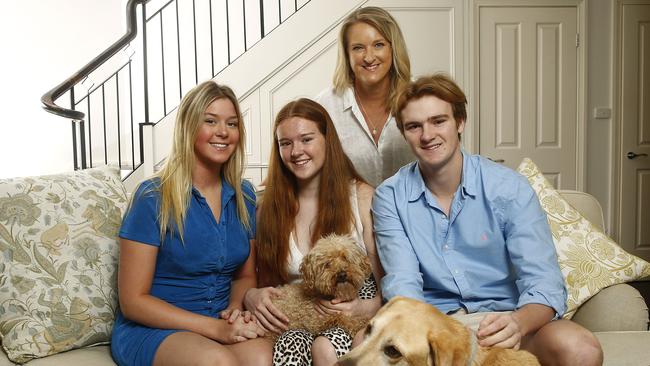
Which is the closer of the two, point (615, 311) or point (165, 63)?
point (615, 311)

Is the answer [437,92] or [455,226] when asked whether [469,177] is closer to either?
[455,226]

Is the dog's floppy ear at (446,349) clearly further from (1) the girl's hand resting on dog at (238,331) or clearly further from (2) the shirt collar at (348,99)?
(2) the shirt collar at (348,99)

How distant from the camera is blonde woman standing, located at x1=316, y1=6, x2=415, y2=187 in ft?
8.97

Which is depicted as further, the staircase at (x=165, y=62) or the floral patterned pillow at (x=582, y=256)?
the staircase at (x=165, y=62)

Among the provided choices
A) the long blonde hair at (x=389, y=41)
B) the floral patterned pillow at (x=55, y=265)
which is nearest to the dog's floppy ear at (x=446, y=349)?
A: the floral patterned pillow at (x=55, y=265)

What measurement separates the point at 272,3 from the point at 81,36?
7.38 feet

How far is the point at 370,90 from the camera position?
2838 millimetres

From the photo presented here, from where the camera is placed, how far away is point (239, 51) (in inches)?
262

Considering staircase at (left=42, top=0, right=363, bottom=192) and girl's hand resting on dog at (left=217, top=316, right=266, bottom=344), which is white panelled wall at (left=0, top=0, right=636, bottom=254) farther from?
girl's hand resting on dog at (left=217, top=316, right=266, bottom=344)

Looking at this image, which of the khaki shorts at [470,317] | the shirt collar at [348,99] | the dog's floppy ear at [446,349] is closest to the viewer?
the dog's floppy ear at [446,349]

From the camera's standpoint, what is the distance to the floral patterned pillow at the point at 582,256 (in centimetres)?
229

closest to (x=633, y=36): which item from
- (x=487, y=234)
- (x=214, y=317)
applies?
(x=487, y=234)

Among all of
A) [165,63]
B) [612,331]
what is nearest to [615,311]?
[612,331]

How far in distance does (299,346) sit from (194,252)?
19.1 inches
